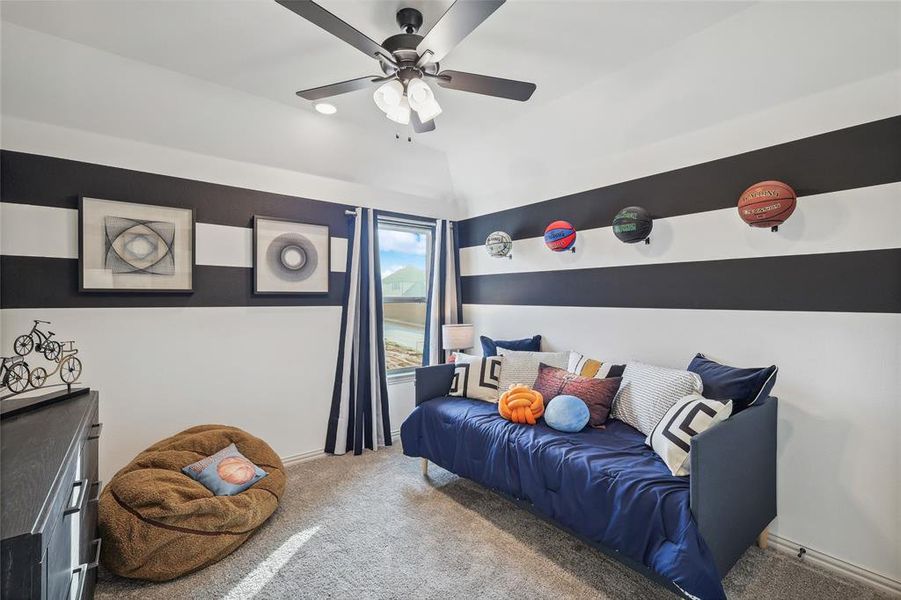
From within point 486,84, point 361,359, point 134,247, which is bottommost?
point 361,359

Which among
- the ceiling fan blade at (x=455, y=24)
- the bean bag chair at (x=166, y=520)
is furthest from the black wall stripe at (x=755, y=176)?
the bean bag chair at (x=166, y=520)

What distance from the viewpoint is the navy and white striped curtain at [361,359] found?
3.42 m

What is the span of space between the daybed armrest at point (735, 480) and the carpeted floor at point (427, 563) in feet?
0.92

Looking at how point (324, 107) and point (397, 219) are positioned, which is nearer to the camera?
point (324, 107)

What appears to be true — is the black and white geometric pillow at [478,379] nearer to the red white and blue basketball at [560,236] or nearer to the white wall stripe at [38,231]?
the red white and blue basketball at [560,236]

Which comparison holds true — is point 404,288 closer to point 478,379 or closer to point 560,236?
point 478,379

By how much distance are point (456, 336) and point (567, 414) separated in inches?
66.3

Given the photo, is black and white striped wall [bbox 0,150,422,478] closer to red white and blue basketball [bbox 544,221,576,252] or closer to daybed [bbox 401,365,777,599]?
→ daybed [bbox 401,365,777,599]

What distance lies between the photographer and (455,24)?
152 cm

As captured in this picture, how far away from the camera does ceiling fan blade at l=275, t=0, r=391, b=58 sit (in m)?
1.39

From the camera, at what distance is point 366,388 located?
3531mm

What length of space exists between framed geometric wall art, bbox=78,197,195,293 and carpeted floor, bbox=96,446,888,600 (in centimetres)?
164

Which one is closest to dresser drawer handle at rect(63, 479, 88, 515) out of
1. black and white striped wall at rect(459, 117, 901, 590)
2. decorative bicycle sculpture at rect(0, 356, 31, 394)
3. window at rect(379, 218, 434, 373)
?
decorative bicycle sculpture at rect(0, 356, 31, 394)

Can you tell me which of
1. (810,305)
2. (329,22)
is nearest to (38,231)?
(329,22)
